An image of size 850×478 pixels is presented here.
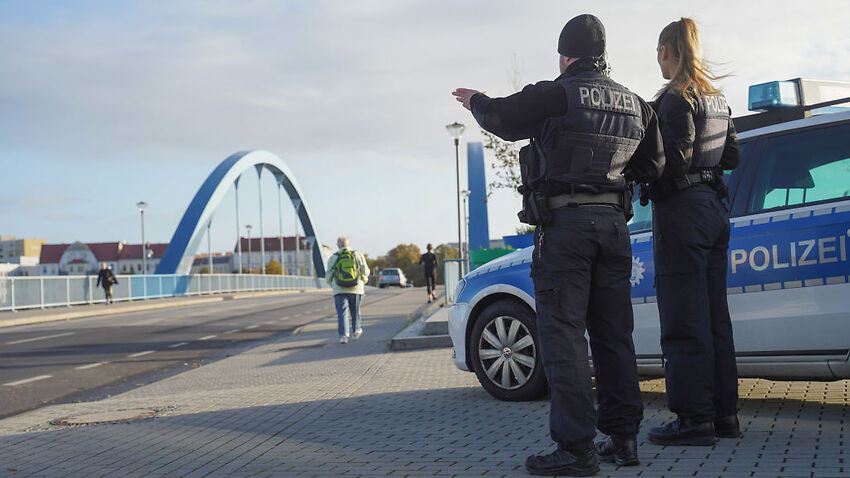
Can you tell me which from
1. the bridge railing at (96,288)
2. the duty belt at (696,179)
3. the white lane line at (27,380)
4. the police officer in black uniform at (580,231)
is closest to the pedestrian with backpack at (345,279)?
the white lane line at (27,380)

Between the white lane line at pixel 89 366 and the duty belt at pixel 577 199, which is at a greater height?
the duty belt at pixel 577 199

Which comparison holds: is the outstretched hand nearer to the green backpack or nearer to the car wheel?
the car wheel

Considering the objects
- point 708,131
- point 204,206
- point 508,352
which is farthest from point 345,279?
point 204,206

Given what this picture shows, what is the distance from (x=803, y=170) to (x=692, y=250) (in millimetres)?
1196

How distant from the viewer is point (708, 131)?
14.6ft

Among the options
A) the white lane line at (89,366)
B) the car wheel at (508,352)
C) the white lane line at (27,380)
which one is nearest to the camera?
the car wheel at (508,352)

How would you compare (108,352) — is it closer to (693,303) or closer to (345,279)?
(345,279)

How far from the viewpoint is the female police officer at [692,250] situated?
4297mm

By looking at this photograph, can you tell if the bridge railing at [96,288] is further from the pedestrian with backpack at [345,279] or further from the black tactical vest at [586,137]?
the black tactical vest at [586,137]

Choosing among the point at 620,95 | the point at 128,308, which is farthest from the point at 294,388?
the point at 128,308

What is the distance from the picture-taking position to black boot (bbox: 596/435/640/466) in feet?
12.7

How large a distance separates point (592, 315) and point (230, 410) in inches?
136

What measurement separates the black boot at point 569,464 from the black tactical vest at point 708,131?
5.09ft

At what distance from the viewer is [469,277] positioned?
6504 millimetres
